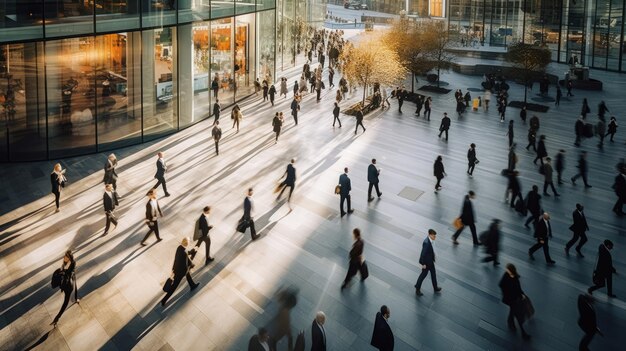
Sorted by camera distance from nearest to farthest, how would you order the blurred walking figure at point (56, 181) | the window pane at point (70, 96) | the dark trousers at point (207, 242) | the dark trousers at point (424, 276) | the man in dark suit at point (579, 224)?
the dark trousers at point (424, 276) → the dark trousers at point (207, 242) → the man in dark suit at point (579, 224) → the blurred walking figure at point (56, 181) → the window pane at point (70, 96)

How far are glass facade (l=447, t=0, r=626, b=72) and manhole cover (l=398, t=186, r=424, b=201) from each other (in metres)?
35.2

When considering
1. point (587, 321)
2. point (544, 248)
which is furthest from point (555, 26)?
point (587, 321)

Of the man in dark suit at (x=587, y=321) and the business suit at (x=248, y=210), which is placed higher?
the business suit at (x=248, y=210)

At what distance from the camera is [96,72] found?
20.0 m

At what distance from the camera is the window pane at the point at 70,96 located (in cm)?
1884

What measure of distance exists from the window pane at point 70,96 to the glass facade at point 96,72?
0.04 meters

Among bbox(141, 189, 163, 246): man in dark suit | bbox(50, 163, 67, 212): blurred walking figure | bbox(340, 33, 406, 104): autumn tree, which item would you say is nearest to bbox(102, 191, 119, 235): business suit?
bbox(141, 189, 163, 246): man in dark suit

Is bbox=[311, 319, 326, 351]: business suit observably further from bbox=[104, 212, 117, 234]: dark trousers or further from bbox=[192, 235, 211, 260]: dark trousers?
bbox=[104, 212, 117, 234]: dark trousers

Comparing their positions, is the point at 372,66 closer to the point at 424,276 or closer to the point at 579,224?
the point at 579,224

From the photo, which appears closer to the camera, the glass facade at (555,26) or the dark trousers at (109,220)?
the dark trousers at (109,220)

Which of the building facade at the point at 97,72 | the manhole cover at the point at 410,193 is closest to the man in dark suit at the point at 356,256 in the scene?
the manhole cover at the point at 410,193

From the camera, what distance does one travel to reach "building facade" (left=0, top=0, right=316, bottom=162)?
58.9 ft

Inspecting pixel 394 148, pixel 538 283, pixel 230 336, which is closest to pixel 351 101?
pixel 394 148

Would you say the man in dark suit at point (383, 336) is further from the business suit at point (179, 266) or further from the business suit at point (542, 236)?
the business suit at point (542, 236)
